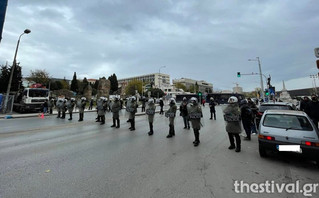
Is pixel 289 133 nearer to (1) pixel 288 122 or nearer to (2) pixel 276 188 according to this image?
(1) pixel 288 122

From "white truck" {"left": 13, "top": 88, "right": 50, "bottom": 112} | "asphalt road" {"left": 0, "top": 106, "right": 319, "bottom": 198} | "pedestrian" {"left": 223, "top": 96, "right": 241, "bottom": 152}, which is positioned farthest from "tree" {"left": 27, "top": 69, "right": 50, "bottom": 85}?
"pedestrian" {"left": 223, "top": 96, "right": 241, "bottom": 152}

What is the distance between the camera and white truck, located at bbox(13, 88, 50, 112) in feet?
63.3

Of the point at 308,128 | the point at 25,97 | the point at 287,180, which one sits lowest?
the point at 287,180

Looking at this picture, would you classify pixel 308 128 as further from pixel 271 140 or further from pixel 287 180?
pixel 287 180

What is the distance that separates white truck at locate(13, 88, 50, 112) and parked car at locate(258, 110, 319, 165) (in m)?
23.7

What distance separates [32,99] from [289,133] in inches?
956

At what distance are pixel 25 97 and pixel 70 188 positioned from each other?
21.9m

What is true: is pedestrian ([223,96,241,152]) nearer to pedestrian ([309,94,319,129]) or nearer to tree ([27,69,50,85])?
pedestrian ([309,94,319,129])

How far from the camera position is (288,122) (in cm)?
462

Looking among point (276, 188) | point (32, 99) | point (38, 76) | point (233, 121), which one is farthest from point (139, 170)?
point (38, 76)

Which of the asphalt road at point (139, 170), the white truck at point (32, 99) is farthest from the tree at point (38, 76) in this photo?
the asphalt road at point (139, 170)

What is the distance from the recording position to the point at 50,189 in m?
2.94

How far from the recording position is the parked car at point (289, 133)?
3863mm

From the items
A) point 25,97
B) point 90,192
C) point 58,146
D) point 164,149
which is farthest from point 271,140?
point 25,97
